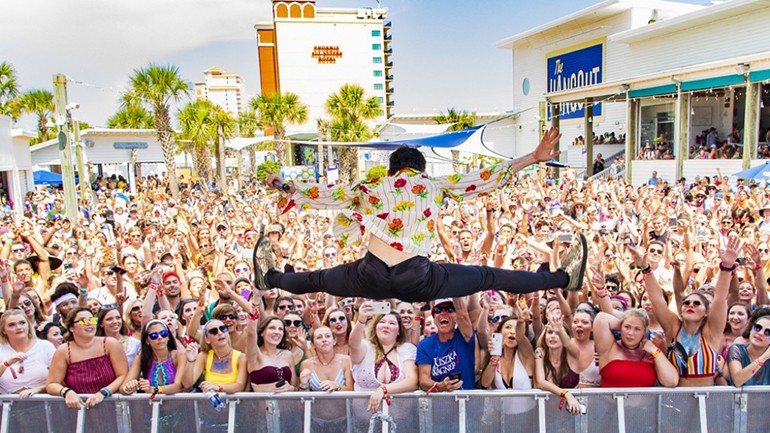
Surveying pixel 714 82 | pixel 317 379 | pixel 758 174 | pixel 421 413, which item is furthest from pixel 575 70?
pixel 421 413

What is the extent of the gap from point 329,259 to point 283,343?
3.03 meters

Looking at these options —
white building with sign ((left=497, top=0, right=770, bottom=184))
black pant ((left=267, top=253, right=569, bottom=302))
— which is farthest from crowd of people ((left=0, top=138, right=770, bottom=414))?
white building with sign ((left=497, top=0, right=770, bottom=184))

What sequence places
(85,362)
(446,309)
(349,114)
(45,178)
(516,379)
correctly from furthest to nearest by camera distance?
1. (349,114)
2. (45,178)
3. (446,309)
4. (85,362)
5. (516,379)

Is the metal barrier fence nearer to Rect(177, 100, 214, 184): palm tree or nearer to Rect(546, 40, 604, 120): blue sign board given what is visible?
Rect(546, 40, 604, 120): blue sign board

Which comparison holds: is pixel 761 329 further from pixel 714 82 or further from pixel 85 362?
pixel 714 82

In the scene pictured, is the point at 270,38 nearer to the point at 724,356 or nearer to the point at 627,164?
the point at 627,164

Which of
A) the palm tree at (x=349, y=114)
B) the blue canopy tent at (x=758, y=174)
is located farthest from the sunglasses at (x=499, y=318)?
the palm tree at (x=349, y=114)

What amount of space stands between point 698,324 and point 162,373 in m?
3.58

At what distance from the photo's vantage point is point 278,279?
3.86m

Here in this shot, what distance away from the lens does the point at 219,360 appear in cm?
394

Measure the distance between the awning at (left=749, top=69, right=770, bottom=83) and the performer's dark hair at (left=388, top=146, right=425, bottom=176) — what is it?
51.6 feet

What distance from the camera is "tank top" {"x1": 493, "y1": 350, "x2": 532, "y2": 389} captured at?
372 cm

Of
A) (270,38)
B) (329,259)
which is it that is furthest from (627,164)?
(270,38)

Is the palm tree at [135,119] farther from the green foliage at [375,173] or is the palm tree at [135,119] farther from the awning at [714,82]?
the awning at [714,82]
